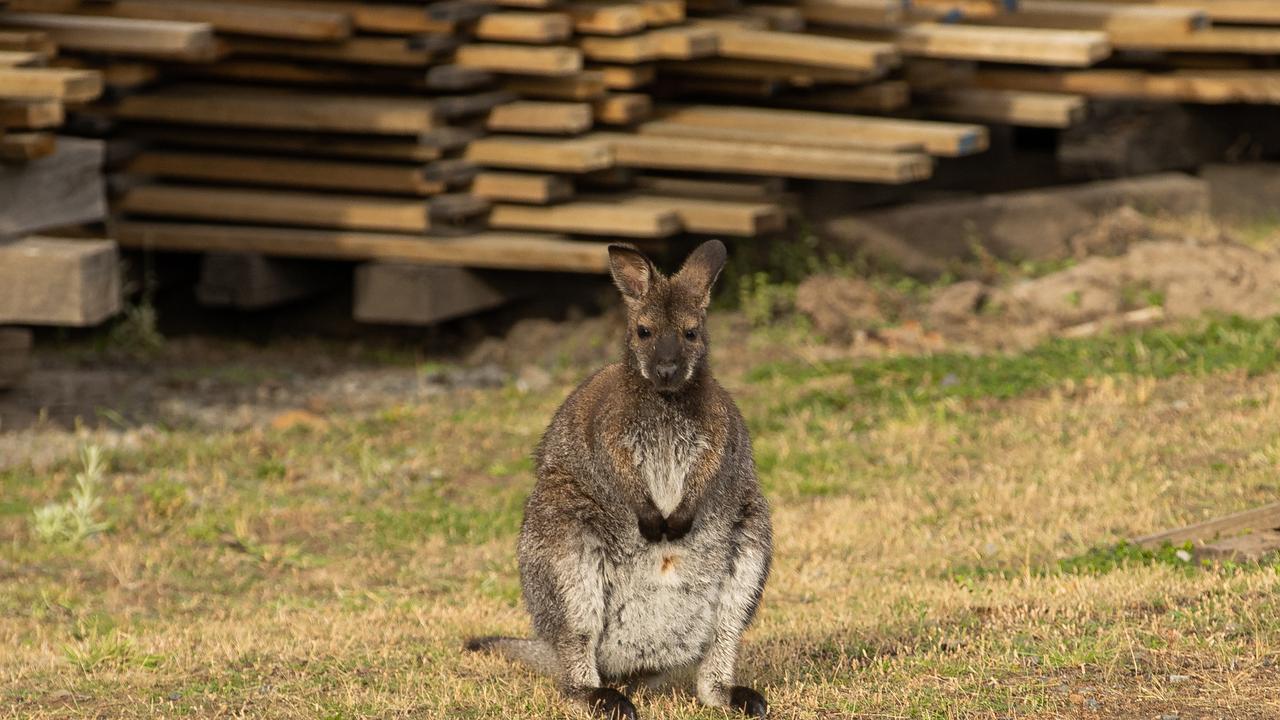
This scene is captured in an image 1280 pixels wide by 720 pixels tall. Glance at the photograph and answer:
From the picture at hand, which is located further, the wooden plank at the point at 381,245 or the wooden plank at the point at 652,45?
the wooden plank at the point at 652,45

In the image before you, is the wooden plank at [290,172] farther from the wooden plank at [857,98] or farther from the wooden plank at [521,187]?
the wooden plank at [857,98]

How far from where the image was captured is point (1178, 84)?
16234 millimetres

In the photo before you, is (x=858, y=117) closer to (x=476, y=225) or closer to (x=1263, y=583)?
(x=476, y=225)

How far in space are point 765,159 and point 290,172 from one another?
3.52 metres

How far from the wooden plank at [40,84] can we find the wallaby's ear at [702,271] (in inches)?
208

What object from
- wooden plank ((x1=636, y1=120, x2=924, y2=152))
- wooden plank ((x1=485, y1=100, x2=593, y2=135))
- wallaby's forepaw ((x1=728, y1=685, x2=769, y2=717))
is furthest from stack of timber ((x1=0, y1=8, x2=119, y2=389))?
wallaby's forepaw ((x1=728, y1=685, x2=769, y2=717))

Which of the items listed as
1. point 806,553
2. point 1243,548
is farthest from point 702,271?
point 806,553

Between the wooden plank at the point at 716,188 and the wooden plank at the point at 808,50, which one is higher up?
the wooden plank at the point at 808,50

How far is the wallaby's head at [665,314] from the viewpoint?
588 cm

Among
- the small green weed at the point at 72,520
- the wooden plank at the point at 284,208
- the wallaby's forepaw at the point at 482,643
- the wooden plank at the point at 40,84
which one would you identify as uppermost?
the wooden plank at the point at 40,84

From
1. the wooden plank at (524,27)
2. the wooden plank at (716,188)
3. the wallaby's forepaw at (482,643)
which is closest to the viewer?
the wallaby's forepaw at (482,643)

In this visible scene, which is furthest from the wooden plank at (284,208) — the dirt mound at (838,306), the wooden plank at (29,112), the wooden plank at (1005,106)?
the wooden plank at (1005,106)

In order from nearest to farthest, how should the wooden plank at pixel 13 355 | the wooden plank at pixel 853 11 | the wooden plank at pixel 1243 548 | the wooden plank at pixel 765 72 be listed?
the wooden plank at pixel 1243 548
the wooden plank at pixel 13 355
the wooden plank at pixel 765 72
the wooden plank at pixel 853 11

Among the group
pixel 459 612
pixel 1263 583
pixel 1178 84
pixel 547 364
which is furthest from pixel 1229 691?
pixel 1178 84
